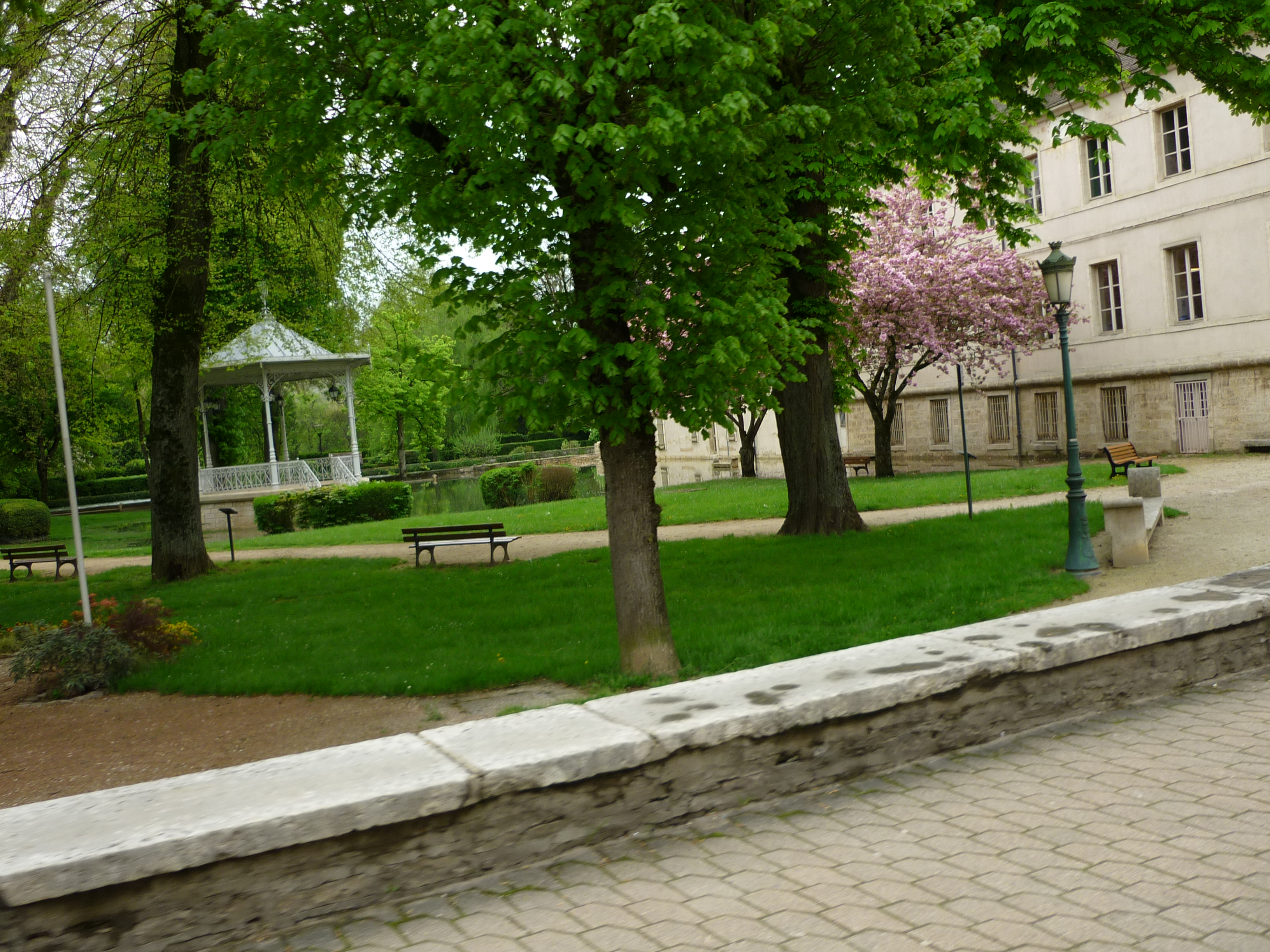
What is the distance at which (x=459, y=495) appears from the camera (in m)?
37.4

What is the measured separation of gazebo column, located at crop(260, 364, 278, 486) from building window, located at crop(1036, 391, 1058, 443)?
71.4 feet

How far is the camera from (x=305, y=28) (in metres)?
7.46

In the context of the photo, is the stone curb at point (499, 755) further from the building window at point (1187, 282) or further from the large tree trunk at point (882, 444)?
the building window at point (1187, 282)

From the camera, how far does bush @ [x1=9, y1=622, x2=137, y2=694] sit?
837 centimetres

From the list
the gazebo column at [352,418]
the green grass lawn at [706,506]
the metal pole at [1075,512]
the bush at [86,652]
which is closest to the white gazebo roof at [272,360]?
the gazebo column at [352,418]

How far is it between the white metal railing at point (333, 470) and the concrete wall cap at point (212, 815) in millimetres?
28857

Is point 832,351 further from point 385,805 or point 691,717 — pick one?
point 385,805

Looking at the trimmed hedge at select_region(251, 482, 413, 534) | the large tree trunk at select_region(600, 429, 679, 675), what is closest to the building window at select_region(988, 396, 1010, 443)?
the trimmed hedge at select_region(251, 482, 413, 534)

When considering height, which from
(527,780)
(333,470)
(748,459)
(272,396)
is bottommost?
(527,780)

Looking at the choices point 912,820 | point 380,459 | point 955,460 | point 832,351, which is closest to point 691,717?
point 912,820

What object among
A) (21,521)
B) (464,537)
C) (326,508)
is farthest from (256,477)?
(464,537)

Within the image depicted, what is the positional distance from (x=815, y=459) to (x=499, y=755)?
33.2 feet

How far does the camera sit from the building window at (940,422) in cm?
3328

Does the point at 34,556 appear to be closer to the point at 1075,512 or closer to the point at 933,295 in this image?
the point at 1075,512
